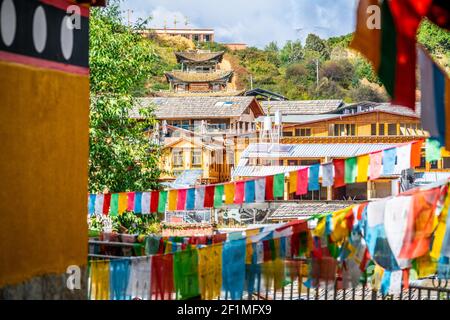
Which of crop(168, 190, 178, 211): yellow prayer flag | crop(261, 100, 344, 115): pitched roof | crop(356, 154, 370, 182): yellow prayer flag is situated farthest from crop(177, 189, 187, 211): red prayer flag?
crop(261, 100, 344, 115): pitched roof

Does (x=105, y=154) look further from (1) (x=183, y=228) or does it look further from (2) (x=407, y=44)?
(1) (x=183, y=228)

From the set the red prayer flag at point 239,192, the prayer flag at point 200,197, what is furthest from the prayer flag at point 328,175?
the prayer flag at point 200,197

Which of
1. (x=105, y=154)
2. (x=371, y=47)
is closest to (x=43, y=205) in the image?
A: (x=371, y=47)

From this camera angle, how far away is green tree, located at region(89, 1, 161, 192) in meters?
21.8

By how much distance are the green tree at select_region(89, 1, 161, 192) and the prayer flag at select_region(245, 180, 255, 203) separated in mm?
9124

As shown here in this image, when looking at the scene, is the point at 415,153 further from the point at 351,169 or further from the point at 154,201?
the point at 154,201

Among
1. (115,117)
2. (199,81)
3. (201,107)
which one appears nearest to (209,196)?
(115,117)

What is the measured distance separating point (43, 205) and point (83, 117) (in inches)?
37.7

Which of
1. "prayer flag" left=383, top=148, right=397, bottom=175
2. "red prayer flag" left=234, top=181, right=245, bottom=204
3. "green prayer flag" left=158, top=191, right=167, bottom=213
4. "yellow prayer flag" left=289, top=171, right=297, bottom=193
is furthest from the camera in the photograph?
"green prayer flag" left=158, top=191, right=167, bottom=213

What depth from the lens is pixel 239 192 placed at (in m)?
13.1

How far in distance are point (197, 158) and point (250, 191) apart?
39.0 metres

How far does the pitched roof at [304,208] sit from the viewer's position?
3916 centimetres

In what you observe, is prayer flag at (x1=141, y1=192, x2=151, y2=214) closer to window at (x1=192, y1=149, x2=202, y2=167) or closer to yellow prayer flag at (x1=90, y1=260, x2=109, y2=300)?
yellow prayer flag at (x1=90, y1=260, x2=109, y2=300)

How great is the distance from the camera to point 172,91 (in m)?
82.9
